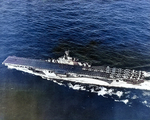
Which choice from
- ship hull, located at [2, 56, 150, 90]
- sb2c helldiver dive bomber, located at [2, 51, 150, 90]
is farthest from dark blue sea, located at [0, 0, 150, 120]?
sb2c helldiver dive bomber, located at [2, 51, 150, 90]

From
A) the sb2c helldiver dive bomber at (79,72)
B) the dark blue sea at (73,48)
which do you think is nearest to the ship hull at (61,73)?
the sb2c helldiver dive bomber at (79,72)

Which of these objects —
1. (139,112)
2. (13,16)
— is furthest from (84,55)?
(13,16)

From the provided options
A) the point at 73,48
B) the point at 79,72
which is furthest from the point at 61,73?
the point at 73,48

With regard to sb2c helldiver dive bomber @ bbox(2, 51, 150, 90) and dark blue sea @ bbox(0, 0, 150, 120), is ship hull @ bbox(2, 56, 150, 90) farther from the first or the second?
dark blue sea @ bbox(0, 0, 150, 120)

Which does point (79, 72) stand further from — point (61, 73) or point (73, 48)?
point (73, 48)

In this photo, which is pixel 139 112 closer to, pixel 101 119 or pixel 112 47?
pixel 101 119

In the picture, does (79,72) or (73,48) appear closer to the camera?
(79,72)
